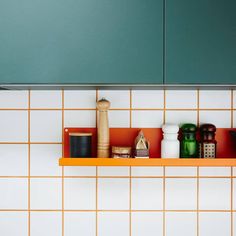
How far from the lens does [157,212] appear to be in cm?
181

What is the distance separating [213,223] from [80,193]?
639 mm

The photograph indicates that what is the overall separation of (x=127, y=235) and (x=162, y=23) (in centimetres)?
98

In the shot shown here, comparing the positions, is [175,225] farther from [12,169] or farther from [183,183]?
[12,169]

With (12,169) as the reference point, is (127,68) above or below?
above

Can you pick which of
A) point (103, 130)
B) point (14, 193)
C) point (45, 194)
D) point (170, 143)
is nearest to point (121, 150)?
point (103, 130)

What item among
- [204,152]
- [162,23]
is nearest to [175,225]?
[204,152]

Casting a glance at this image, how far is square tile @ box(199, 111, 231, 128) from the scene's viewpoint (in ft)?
5.97

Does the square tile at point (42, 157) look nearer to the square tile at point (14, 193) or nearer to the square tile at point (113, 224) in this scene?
the square tile at point (14, 193)

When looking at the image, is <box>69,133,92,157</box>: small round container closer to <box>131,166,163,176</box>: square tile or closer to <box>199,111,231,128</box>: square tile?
<box>131,166,163,176</box>: square tile

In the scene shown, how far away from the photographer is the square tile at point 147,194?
181 cm

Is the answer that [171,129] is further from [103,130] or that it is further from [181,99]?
[103,130]

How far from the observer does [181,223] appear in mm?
1815

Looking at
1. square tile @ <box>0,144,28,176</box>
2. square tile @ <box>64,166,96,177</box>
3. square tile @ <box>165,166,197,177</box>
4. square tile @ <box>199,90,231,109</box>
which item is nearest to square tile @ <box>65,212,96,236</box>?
square tile @ <box>64,166,96,177</box>

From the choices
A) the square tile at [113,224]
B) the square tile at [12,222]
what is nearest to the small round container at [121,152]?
the square tile at [113,224]
